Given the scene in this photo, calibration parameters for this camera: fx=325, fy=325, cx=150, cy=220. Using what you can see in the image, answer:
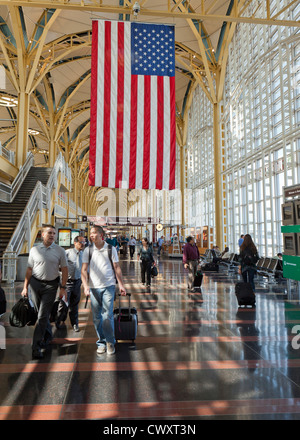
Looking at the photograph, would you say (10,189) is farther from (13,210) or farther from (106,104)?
(106,104)

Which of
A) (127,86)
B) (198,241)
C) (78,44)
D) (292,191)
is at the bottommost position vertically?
(198,241)

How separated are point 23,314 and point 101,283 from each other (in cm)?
110

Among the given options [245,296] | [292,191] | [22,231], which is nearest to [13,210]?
[22,231]

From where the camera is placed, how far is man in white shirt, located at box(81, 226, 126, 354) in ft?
14.1

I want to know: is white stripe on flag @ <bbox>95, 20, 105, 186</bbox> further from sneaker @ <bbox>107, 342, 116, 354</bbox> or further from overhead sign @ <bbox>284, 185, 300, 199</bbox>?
overhead sign @ <bbox>284, 185, 300, 199</bbox>

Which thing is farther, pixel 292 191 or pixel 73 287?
pixel 292 191

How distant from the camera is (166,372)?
148 inches

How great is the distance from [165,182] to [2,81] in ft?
99.1

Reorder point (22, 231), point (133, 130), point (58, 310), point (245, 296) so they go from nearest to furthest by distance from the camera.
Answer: point (58, 310), point (245, 296), point (133, 130), point (22, 231)

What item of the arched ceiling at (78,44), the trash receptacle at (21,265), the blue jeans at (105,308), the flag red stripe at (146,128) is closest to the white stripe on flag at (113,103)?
the flag red stripe at (146,128)

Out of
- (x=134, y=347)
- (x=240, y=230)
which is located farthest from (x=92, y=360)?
(x=240, y=230)

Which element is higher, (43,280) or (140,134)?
(140,134)

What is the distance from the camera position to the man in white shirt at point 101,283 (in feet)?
14.1
